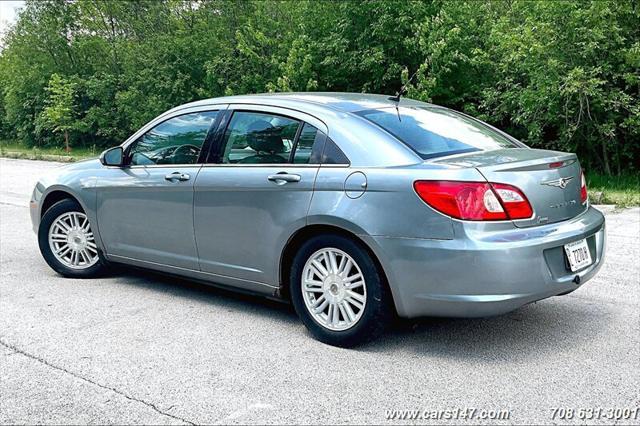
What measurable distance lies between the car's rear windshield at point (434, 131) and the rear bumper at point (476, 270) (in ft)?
2.05

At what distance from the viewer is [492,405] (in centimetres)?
323

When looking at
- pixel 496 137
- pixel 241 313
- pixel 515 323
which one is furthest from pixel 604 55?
pixel 241 313

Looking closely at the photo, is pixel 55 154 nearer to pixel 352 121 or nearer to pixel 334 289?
pixel 352 121

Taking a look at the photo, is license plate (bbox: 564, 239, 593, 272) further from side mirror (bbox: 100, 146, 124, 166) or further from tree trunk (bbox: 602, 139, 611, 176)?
tree trunk (bbox: 602, 139, 611, 176)

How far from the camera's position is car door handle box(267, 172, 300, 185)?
167 inches

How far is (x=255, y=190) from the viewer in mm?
4426

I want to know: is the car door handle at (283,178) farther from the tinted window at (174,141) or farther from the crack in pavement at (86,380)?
the crack in pavement at (86,380)

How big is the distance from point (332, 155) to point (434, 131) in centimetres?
74

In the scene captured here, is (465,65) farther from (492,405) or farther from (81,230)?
(492,405)

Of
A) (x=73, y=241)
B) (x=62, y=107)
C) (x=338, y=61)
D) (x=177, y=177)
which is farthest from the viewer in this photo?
(x=62, y=107)

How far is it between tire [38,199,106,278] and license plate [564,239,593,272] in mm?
3765

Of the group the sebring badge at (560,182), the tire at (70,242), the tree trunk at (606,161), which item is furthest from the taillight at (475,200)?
Result: the tree trunk at (606,161)

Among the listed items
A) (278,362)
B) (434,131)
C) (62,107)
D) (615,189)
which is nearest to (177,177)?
(278,362)

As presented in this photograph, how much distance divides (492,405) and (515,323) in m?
1.34
